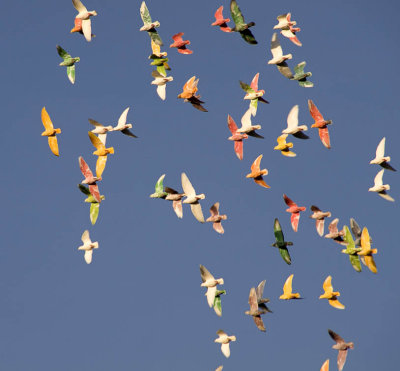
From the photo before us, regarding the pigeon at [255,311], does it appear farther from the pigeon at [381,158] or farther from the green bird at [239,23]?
the green bird at [239,23]

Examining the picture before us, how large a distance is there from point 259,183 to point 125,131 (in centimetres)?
566

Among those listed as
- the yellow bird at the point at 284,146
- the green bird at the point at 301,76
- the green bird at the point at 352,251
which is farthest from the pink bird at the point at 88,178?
the green bird at the point at 352,251

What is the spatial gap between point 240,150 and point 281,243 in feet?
13.2

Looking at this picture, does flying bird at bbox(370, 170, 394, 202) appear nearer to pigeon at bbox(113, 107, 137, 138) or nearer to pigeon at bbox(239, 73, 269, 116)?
pigeon at bbox(239, 73, 269, 116)

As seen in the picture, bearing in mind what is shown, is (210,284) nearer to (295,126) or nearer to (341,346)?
(341,346)

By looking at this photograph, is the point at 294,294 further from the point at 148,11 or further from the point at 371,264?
the point at 148,11

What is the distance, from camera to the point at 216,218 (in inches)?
1921

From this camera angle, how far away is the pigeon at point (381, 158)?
48188mm

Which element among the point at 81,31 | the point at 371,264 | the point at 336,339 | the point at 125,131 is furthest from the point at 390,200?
the point at 81,31

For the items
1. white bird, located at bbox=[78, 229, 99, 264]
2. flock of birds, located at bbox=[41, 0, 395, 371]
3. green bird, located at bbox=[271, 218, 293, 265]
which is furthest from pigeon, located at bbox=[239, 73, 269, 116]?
white bird, located at bbox=[78, 229, 99, 264]

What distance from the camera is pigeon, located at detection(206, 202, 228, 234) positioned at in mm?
48781

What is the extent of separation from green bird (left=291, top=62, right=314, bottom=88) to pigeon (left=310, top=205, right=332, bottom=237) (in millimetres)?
4814

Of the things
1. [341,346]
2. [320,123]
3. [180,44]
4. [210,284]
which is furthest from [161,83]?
[341,346]

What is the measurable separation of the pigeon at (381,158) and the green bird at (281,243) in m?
4.42
